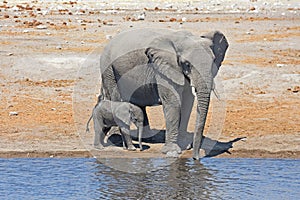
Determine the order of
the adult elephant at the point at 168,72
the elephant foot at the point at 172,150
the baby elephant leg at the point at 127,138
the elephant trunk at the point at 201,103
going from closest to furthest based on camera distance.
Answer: the elephant trunk at the point at 201,103
the adult elephant at the point at 168,72
the elephant foot at the point at 172,150
the baby elephant leg at the point at 127,138

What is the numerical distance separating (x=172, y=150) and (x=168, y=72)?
3.79 ft

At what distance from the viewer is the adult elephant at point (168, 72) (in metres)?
12.0

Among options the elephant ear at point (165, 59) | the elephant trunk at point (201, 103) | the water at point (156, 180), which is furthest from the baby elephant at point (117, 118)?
the elephant trunk at point (201, 103)

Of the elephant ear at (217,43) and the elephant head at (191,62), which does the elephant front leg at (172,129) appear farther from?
the elephant ear at (217,43)

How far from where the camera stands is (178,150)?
12492 mm

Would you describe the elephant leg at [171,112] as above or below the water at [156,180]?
above

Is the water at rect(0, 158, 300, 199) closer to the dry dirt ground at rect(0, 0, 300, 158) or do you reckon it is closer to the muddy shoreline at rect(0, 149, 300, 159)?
the muddy shoreline at rect(0, 149, 300, 159)

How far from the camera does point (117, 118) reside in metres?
12.5

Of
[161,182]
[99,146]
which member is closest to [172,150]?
[99,146]

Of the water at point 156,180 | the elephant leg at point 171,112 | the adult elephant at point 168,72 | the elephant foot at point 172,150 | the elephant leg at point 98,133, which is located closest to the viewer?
the water at point 156,180

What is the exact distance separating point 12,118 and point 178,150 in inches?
145

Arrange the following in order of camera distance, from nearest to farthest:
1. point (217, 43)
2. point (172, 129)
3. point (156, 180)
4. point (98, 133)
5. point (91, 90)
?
point (156, 180), point (172, 129), point (217, 43), point (98, 133), point (91, 90)

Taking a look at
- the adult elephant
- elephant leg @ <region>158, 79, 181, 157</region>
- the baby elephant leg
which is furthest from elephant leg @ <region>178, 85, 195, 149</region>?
the baby elephant leg

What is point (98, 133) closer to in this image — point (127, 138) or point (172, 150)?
point (127, 138)
